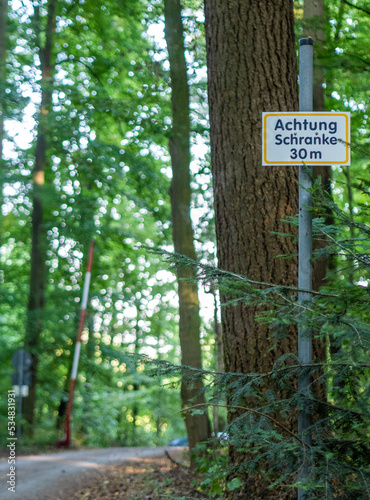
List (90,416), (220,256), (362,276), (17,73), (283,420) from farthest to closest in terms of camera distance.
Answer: (90,416)
(17,73)
(220,256)
(283,420)
(362,276)

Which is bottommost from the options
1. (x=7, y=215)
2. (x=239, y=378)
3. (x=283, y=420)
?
(x=283, y=420)

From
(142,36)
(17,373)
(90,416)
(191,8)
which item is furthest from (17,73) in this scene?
(90,416)

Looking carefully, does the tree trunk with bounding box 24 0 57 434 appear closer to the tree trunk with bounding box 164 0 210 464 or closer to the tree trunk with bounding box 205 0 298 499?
the tree trunk with bounding box 164 0 210 464

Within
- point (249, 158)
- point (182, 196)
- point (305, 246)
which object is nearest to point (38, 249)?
point (182, 196)

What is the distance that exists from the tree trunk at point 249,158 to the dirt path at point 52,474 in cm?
387

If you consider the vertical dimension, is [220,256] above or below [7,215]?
below

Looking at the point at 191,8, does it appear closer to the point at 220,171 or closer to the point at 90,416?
the point at 220,171

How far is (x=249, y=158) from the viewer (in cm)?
492

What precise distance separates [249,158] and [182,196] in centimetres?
492

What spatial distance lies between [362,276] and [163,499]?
15.1ft

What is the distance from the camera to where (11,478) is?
8.54 m

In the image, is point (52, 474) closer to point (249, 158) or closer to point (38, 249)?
point (249, 158)

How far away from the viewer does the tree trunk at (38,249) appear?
54.1 ft

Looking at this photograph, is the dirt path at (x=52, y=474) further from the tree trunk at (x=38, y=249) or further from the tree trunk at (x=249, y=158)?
the tree trunk at (x=38, y=249)
